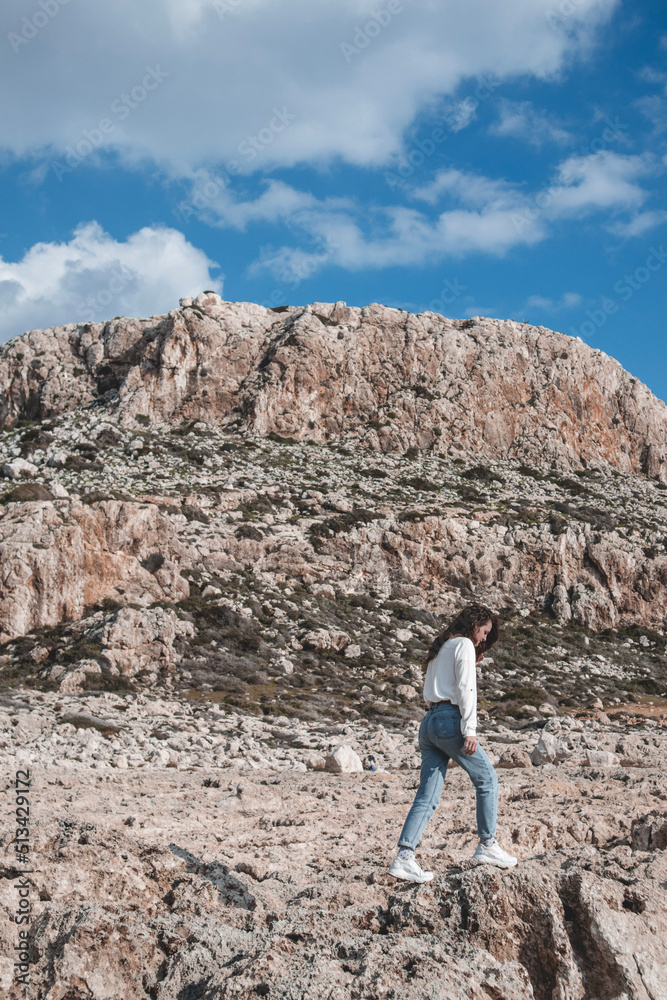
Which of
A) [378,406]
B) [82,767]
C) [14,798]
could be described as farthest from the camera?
[378,406]

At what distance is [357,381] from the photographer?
49.2 meters

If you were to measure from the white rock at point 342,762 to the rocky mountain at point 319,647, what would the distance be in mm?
65

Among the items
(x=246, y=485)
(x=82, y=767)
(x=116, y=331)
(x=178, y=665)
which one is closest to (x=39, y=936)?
(x=82, y=767)

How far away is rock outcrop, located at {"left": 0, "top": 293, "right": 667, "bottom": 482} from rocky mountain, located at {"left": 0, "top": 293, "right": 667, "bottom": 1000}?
222 mm

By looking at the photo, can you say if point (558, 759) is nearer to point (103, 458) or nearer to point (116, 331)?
point (103, 458)

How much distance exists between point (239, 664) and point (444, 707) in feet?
62.0

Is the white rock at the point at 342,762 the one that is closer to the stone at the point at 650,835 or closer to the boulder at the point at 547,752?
the boulder at the point at 547,752

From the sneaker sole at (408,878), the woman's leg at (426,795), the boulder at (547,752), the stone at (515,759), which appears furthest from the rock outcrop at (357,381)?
the sneaker sole at (408,878)

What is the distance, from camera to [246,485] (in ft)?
121

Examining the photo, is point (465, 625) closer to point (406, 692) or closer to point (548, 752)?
point (548, 752)

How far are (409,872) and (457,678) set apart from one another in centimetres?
116

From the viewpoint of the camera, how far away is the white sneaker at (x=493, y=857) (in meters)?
4.16

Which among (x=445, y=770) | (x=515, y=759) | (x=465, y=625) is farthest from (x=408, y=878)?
(x=515, y=759)

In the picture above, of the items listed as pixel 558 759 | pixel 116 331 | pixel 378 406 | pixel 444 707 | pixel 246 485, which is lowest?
pixel 558 759
